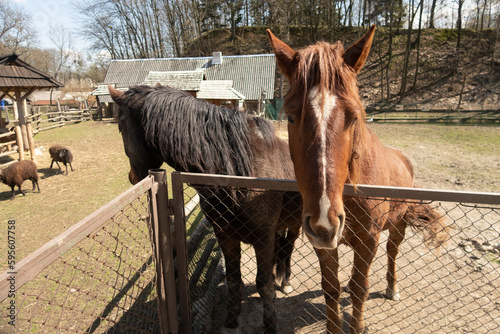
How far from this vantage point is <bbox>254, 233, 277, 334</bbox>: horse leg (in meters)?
2.47

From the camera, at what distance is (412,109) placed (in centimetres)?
2420

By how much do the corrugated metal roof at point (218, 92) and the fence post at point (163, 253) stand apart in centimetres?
1586

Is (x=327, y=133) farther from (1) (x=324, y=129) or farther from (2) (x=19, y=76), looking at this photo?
(2) (x=19, y=76)

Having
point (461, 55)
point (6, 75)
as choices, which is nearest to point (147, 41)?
point (6, 75)

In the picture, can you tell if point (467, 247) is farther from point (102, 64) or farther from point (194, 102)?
point (102, 64)

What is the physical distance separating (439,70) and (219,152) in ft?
111

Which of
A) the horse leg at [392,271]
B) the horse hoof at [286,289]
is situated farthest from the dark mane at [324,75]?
the horse hoof at [286,289]

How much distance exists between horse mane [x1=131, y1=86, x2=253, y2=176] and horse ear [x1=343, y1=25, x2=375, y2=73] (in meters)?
1.08

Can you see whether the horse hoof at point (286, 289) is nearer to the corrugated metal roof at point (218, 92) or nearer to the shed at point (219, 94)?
the shed at point (219, 94)

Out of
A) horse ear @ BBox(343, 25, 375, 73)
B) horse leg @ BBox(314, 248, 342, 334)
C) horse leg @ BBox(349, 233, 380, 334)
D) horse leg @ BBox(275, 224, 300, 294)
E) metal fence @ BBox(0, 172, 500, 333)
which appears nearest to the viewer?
metal fence @ BBox(0, 172, 500, 333)

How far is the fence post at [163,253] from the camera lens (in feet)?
6.19

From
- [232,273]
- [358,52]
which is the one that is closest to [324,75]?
[358,52]

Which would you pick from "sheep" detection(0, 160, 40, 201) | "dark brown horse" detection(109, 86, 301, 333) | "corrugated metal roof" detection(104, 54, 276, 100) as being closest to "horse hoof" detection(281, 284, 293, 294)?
"dark brown horse" detection(109, 86, 301, 333)

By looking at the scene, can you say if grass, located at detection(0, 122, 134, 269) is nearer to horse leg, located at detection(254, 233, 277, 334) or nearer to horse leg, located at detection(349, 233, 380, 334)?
horse leg, located at detection(254, 233, 277, 334)
